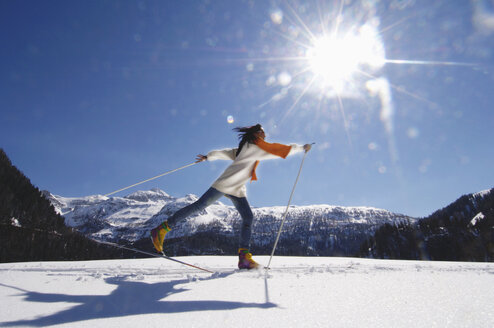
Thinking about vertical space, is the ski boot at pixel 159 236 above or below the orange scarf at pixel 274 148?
below

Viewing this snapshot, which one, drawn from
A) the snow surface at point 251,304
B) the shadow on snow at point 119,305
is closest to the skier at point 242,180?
the snow surface at point 251,304

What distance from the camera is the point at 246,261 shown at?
372 centimetres

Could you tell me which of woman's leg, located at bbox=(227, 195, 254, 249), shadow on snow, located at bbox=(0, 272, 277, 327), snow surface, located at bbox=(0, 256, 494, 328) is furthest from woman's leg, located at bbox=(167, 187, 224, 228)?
shadow on snow, located at bbox=(0, 272, 277, 327)

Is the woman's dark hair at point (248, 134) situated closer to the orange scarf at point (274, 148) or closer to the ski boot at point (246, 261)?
the orange scarf at point (274, 148)

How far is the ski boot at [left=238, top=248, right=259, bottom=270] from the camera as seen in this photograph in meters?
3.65

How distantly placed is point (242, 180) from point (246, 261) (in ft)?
4.31

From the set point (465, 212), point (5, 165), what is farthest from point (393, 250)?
point (5, 165)

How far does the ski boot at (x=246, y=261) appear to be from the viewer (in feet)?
12.0

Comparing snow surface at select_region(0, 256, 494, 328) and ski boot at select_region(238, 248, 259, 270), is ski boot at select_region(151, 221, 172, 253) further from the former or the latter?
snow surface at select_region(0, 256, 494, 328)

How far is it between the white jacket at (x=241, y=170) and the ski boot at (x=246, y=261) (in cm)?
93

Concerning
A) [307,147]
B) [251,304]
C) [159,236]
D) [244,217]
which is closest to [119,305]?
[251,304]

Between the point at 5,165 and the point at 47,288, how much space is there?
251ft

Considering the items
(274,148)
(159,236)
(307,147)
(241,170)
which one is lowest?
(159,236)

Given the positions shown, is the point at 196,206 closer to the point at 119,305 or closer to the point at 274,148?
the point at 274,148
